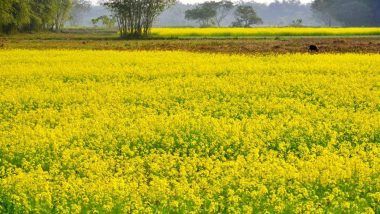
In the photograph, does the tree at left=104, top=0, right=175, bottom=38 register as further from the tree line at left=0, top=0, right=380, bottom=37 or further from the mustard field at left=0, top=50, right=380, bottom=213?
the mustard field at left=0, top=50, right=380, bottom=213

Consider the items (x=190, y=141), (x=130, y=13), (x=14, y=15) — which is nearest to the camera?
(x=190, y=141)

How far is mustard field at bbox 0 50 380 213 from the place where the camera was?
9.09 m

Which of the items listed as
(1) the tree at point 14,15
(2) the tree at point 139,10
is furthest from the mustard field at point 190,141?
(1) the tree at point 14,15

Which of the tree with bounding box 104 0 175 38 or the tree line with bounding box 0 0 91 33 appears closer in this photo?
the tree line with bounding box 0 0 91 33

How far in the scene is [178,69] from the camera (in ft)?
85.8

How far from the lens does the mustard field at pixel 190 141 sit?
9094mm

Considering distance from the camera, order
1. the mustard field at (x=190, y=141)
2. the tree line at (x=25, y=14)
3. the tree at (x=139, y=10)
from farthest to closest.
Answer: the tree at (x=139, y=10)
the tree line at (x=25, y=14)
the mustard field at (x=190, y=141)

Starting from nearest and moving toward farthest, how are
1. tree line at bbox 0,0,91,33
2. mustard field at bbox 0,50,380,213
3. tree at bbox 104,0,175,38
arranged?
mustard field at bbox 0,50,380,213 → tree line at bbox 0,0,91,33 → tree at bbox 104,0,175,38

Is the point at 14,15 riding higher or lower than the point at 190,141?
higher

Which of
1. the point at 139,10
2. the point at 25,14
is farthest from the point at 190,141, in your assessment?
the point at 25,14

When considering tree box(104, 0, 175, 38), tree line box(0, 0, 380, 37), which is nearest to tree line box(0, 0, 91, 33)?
tree line box(0, 0, 380, 37)

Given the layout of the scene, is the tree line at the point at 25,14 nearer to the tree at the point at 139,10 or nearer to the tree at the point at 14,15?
the tree at the point at 14,15

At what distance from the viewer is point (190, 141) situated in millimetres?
13133

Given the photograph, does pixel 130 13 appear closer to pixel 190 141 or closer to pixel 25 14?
pixel 25 14
